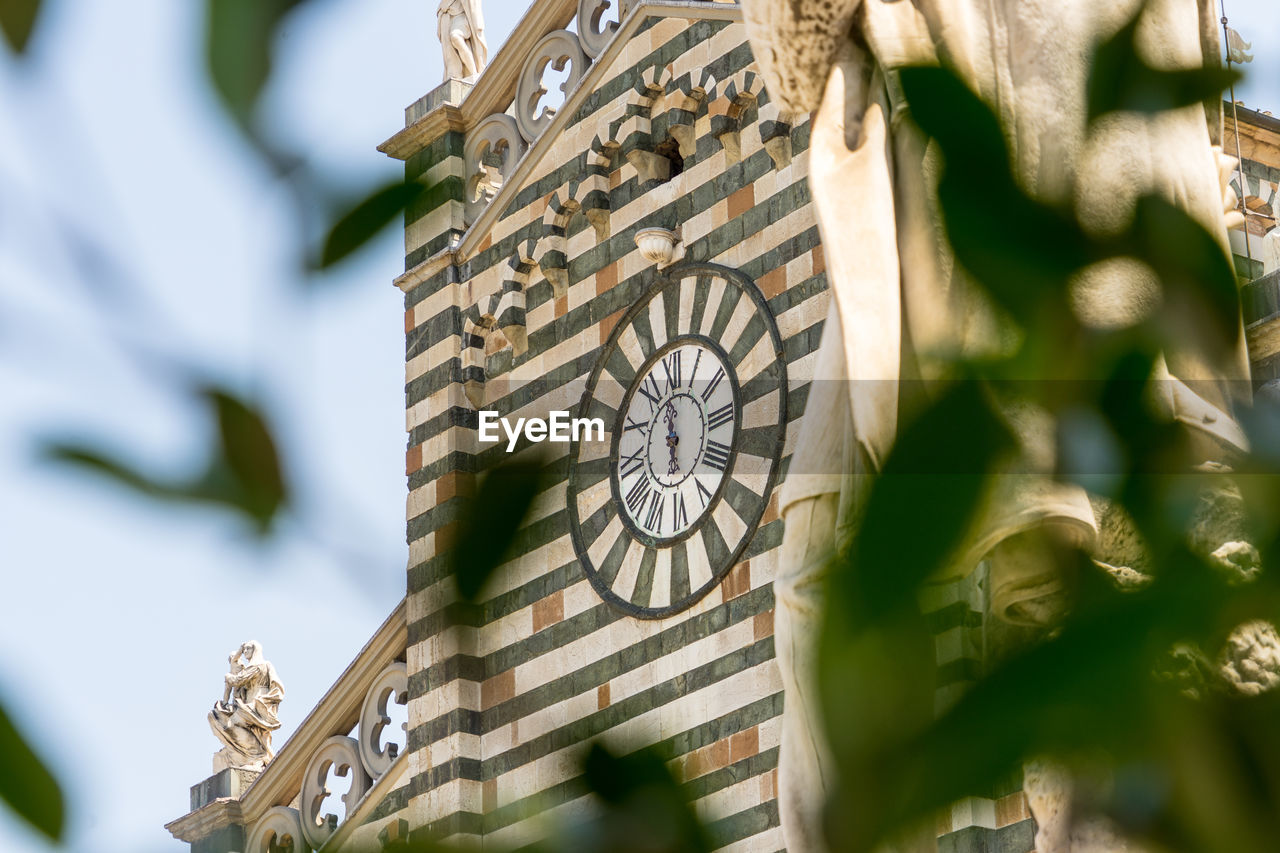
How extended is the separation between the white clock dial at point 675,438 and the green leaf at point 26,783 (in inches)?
439

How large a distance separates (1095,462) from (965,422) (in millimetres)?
245

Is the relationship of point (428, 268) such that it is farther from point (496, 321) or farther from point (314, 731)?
point (314, 731)

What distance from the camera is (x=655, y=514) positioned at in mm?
12453

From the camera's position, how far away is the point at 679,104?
1277 cm

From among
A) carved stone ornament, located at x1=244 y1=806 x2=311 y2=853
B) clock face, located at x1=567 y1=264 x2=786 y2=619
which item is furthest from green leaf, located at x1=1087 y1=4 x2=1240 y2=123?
carved stone ornament, located at x1=244 y1=806 x2=311 y2=853

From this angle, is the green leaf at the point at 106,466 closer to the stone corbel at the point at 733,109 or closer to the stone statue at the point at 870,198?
the stone statue at the point at 870,198

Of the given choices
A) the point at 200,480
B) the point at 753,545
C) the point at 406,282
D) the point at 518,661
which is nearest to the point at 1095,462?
the point at 200,480

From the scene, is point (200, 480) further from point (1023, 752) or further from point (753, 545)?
point (753, 545)

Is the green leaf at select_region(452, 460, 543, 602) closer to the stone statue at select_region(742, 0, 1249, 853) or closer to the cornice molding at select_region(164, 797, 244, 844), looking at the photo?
the stone statue at select_region(742, 0, 1249, 853)

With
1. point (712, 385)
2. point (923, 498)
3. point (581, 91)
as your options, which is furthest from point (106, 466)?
point (581, 91)

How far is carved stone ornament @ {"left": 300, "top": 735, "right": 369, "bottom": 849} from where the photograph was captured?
13.5m

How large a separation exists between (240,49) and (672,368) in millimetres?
11574

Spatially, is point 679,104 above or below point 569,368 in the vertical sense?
above

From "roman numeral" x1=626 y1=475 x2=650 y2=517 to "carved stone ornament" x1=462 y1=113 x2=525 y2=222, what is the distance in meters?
1.92
